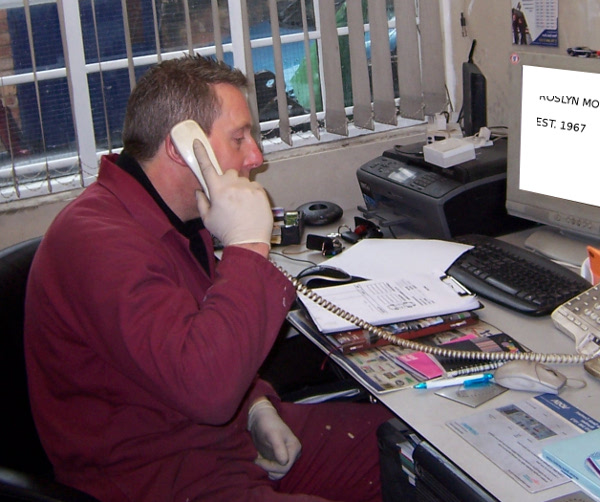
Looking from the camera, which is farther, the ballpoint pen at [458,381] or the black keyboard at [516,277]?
the black keyboard at [516,277]

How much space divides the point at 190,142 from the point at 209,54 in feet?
2.94

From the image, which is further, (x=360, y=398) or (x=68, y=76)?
(x=68, y=76)

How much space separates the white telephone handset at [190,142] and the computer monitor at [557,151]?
31.9 inches

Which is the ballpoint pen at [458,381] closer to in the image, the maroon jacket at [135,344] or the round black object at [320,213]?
the maroon jacket at [135,344]

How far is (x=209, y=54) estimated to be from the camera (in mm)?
2234

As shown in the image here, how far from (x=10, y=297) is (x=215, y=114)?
499 millimetres

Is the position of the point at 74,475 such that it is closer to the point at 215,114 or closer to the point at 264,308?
the point at 264,308

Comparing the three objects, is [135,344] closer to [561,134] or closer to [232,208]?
[232,208]

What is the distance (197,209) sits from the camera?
4.97 feet

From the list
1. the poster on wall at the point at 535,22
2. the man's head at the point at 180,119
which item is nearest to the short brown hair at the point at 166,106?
the man's head at the point at 180,119

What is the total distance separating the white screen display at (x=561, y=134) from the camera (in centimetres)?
171

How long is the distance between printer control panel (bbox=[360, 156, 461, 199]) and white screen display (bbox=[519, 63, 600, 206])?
191 millimetres

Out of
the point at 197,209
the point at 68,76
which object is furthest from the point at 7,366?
the point at 68,76

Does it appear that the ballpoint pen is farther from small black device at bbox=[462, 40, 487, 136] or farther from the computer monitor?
small black device at bbox=[462, 40, 487, 136]
